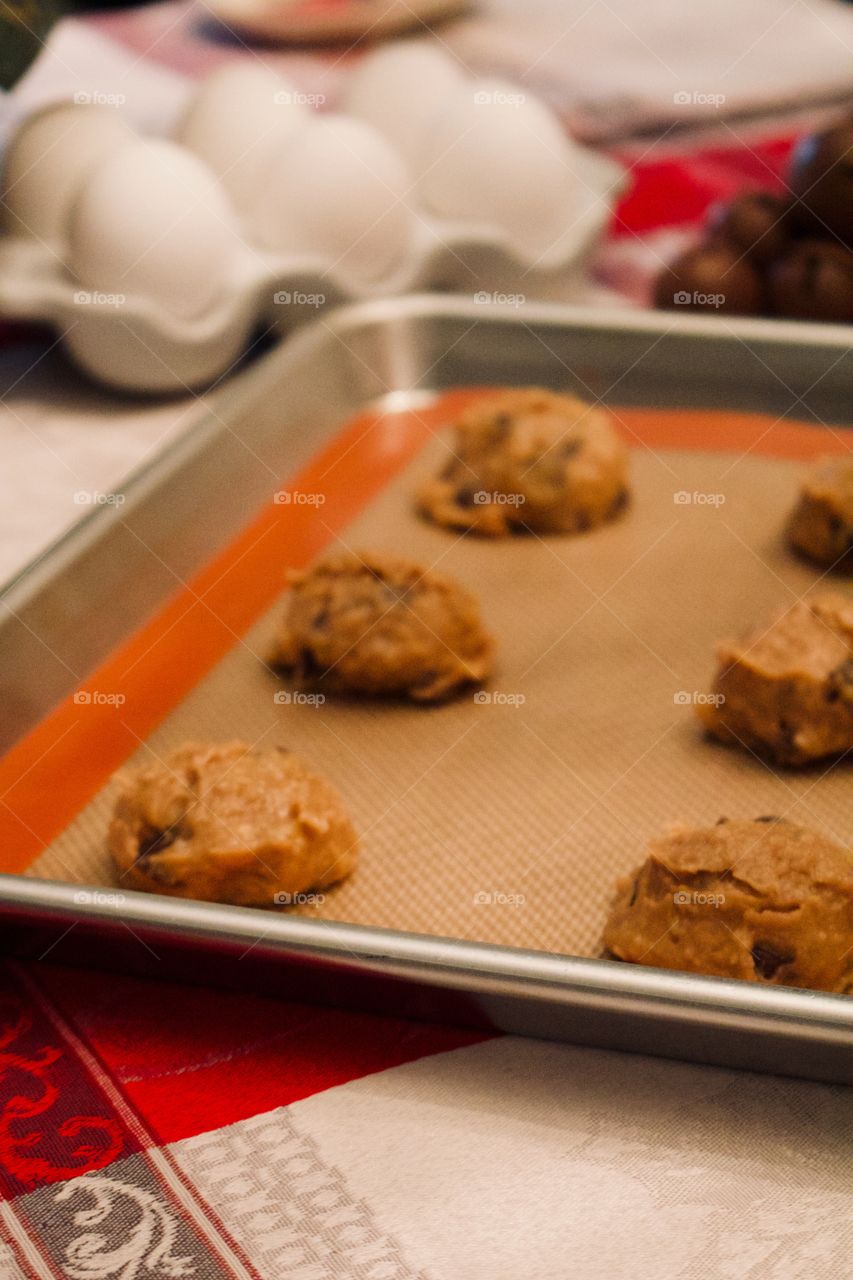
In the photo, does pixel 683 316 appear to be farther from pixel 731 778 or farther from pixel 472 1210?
pixel 472 1210

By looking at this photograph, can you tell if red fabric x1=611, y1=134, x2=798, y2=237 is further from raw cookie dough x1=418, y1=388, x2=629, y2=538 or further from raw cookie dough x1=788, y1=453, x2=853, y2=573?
raw cookie dough x1=788, y1=453, x2=853, y2=573

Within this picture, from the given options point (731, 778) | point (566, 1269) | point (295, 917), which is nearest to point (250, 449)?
point (731, 778)

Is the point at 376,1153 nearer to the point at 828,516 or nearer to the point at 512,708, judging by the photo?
the point at 512,708

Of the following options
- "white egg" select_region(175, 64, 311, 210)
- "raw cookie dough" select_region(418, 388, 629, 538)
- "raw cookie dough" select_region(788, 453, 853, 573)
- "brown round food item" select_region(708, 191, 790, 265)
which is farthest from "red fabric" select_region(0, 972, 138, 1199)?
"brown round food item" select_region(708, 191, 790, 265)

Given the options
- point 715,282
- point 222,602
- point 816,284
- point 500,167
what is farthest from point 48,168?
point 816,284

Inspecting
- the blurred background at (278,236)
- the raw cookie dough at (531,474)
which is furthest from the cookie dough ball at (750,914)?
the blurred background at (278,236)

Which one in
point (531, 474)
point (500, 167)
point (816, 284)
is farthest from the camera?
point (500, 167)

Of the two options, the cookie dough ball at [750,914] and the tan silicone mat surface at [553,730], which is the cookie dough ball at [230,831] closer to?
the tan silicone mat surface at [553,730]
